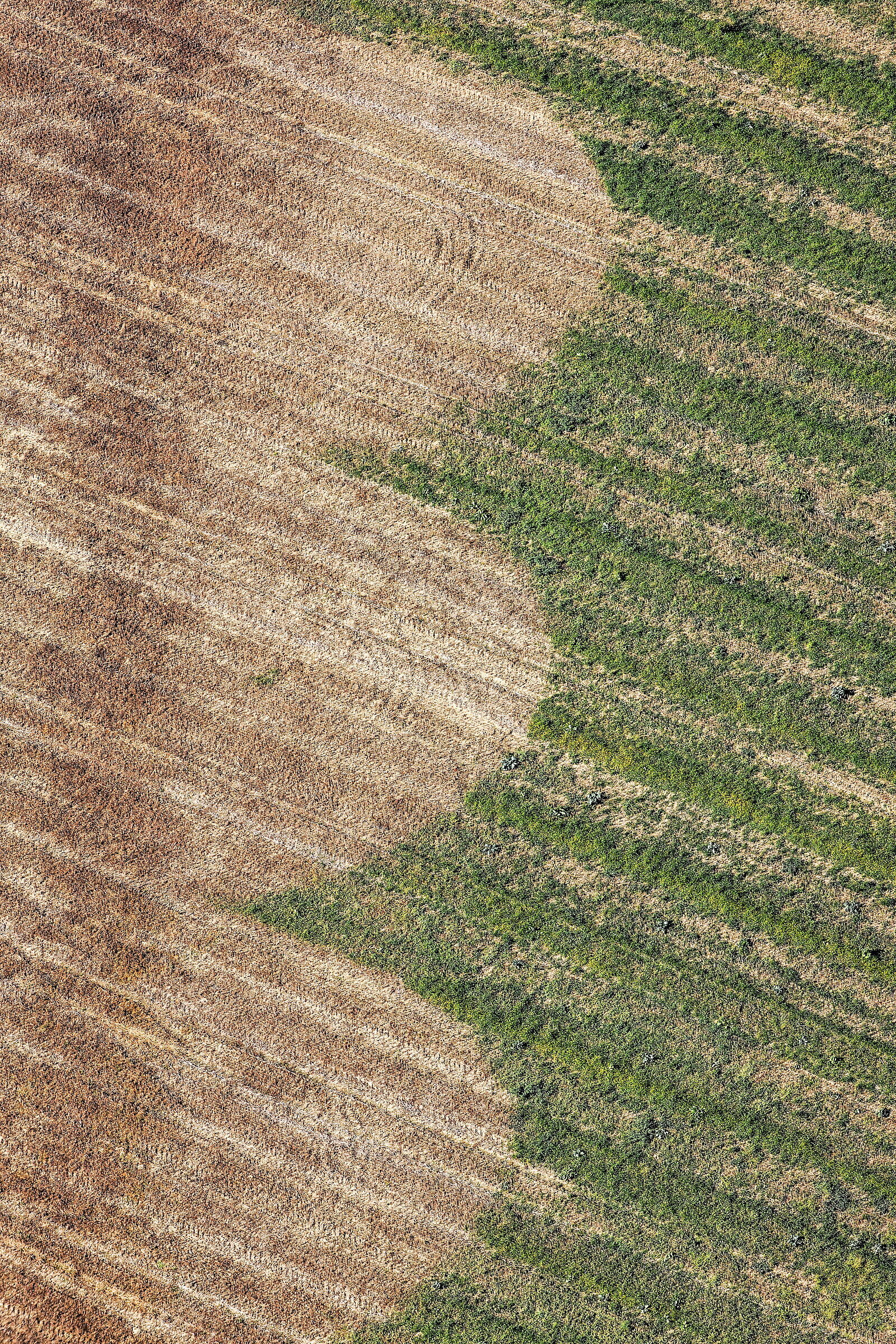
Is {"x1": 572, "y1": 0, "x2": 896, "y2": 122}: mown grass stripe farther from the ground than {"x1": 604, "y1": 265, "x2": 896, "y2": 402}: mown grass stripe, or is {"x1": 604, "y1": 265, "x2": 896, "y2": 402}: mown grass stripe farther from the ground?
{"x1": 572, "y1": 0, "x2": 896, "y2": 122}: mown grass stripe

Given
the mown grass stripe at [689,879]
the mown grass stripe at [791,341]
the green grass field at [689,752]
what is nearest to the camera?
the green grass field at [689,752]

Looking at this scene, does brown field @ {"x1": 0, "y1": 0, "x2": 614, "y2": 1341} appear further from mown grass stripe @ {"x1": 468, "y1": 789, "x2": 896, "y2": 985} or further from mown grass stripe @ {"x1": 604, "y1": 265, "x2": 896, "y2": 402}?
mown grass stripe @ {"x1": 604, "y1": 265, "x2": 896, "y2": 402}

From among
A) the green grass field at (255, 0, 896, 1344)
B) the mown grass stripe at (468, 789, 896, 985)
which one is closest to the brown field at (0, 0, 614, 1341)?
the green grass field at (255, 0, 896, 1344)

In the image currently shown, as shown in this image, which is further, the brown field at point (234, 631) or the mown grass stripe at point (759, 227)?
the mown grass stripe at point (759, 227)

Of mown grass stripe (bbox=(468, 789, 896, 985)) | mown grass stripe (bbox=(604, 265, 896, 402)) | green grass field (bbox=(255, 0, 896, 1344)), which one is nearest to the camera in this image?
green grass field (bbox=(255, 0, 896, 1344))

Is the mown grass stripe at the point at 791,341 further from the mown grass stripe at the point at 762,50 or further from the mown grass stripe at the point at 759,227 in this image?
the mown grass stripe at the point at 762,50

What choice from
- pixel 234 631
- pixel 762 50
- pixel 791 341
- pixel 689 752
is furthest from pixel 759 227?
pixel 234 631

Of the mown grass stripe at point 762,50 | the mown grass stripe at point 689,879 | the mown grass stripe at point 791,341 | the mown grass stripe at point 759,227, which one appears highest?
the mown grass stripe at point 762,50

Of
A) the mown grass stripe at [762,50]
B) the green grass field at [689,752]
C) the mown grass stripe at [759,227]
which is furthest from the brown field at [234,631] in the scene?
the mown grass stripe at [762,50]
